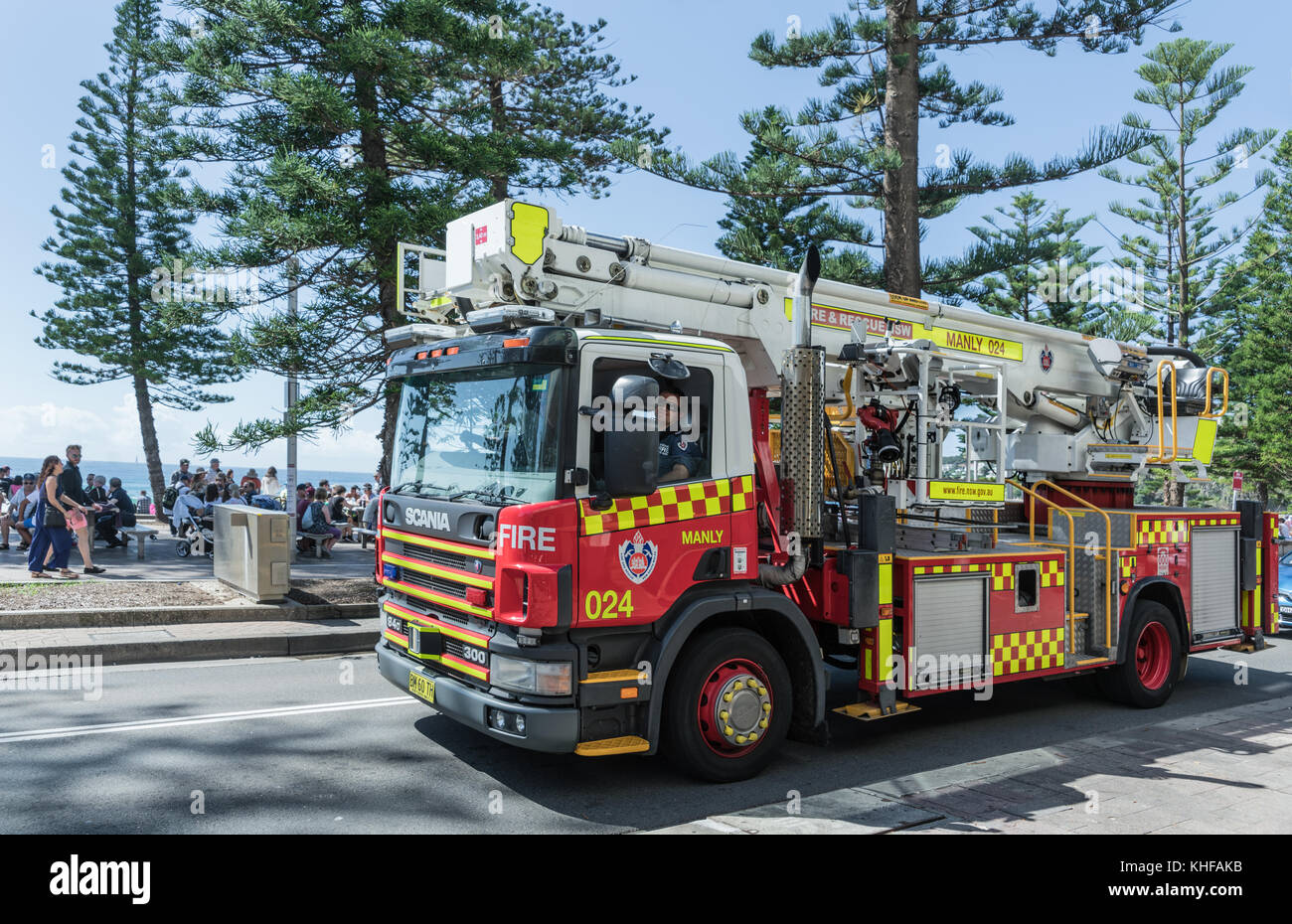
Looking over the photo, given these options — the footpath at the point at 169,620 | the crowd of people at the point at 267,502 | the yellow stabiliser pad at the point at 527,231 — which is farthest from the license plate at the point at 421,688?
the crowd of people at the point at 267,502

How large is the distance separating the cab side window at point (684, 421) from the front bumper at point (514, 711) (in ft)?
4.74

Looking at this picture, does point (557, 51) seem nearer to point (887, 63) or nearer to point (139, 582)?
point (887, 63)

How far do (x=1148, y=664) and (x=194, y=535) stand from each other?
1568cm

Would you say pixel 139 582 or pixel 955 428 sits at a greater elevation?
pixel 955 428

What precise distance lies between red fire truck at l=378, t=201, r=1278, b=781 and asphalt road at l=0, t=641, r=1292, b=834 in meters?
0.39

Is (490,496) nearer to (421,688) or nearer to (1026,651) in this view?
(421,688)

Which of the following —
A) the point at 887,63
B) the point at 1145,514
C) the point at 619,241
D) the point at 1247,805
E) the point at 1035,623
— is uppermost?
the point at 887,63

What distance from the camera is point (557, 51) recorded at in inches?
906

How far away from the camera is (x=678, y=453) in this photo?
18.7 ft

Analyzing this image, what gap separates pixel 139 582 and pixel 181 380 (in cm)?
1795

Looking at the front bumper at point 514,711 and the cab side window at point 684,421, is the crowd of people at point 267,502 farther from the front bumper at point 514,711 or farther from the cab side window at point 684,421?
the cab side window at point 684,421

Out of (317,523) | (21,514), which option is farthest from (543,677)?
(21,514)
